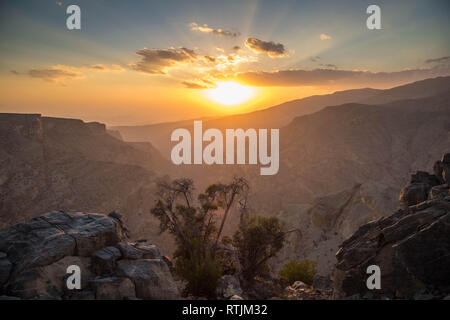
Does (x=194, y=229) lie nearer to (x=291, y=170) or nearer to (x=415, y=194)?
(x=415, y=194)

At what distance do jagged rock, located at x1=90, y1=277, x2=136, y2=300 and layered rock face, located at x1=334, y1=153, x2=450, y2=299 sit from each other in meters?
6.66

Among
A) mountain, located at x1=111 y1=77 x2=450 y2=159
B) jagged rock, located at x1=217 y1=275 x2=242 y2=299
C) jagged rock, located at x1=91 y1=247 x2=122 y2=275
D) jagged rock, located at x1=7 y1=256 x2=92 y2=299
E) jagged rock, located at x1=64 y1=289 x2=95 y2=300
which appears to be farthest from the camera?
mountain, located at x1=111 y1=77 x2=450 y2=159

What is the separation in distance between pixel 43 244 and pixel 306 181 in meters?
57.3

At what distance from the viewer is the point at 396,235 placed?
324 inches

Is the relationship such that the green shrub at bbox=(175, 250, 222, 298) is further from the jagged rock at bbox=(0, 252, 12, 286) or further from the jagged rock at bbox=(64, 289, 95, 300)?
the jagged rock at bbox=(0, 252, 12, 286)

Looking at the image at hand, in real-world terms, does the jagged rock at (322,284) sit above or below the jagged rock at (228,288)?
below

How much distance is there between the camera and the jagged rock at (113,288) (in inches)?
289

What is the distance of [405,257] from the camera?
24.0ft

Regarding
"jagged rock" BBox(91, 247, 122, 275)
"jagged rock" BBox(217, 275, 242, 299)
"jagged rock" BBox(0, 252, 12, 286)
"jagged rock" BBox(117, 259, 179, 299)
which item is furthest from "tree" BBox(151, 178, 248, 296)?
"jagged rock" BBox(0, 252, 12, 286)

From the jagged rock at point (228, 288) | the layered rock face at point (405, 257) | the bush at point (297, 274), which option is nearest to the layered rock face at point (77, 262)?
the jagged rock at point (228, 288)

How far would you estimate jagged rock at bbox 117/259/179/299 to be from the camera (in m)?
8.01

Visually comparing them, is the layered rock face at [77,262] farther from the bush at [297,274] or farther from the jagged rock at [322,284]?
the bush at [297,274]

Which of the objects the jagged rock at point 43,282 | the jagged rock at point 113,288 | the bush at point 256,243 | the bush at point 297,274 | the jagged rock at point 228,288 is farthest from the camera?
the bush at point 256,243

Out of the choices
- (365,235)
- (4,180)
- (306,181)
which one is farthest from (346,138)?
(4,180)
